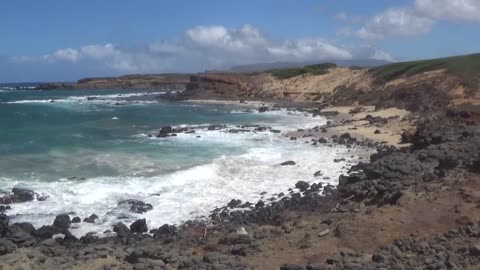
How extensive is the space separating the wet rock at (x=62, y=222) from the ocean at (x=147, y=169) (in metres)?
0.24

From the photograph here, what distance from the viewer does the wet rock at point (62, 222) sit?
14.8 m

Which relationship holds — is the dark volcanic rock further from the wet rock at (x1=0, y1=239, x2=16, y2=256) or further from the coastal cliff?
the wet rock at (x1=0, y1=239, x2=16, y2=256)

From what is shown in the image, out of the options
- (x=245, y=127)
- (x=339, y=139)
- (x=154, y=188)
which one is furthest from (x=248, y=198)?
(x=245, y=127)

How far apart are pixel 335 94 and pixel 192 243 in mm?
49283

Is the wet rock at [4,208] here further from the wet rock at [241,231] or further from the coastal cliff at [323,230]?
the wet rock at [241,231]

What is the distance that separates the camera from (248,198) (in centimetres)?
1778

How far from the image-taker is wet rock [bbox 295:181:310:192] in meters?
18.5

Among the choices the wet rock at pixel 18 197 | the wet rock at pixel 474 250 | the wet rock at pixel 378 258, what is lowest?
the wet rock at pixel 18 197

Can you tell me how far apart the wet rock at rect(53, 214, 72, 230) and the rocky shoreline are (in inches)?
2.6

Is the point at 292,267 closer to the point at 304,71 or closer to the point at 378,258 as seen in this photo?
the point at 378,258

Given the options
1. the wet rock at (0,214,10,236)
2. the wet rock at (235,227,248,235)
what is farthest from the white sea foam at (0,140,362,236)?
the wet rock at (235,227,248,235)

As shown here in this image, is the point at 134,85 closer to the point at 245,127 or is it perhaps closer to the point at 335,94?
the point at 335,94

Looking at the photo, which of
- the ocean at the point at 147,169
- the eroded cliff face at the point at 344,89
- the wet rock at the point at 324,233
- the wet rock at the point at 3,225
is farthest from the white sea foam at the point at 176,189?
the eroded cliff face at the point at 344,89

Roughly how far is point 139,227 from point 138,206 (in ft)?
7.35
